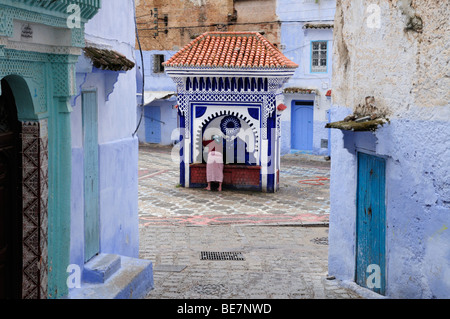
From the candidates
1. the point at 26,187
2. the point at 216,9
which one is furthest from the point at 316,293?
the point at 216,9

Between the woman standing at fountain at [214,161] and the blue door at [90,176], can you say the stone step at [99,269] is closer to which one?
the blue door at [90,176]

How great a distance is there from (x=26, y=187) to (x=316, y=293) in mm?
4104

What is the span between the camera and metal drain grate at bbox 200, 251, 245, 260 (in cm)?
1048

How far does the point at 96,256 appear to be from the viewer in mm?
7438

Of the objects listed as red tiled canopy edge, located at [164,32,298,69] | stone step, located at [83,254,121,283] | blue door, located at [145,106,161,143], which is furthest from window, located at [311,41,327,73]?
stone step, located at [83,254,121,283]

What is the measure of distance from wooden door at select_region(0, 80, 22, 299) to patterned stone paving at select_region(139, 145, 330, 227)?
816 centimetres

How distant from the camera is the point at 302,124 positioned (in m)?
25.2

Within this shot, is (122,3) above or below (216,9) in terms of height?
below

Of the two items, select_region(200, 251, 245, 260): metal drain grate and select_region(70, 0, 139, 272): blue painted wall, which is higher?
select_region(70, 0, 139, 272): blue painted wall

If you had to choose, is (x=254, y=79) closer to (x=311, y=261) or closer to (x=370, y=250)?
(x=311, y=261)

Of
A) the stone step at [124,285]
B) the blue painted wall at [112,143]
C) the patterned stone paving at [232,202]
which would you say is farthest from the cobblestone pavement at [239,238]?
the blue painted wall at [112,143]

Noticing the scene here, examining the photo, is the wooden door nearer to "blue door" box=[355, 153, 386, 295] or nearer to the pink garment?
"blue door" box=[355, 153, 386, 295]

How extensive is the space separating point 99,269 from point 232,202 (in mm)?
9627

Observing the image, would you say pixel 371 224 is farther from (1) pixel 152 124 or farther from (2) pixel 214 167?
(1) pixel 152 124
